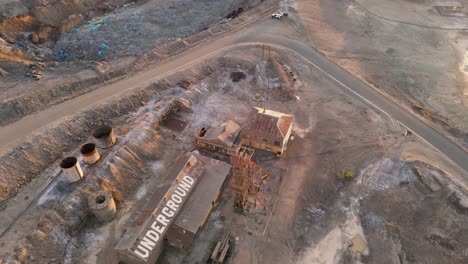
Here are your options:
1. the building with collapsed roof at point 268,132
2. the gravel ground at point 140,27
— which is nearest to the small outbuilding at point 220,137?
the building with collapsed roof at point 268,132

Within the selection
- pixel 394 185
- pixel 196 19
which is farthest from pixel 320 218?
pixel 196 19

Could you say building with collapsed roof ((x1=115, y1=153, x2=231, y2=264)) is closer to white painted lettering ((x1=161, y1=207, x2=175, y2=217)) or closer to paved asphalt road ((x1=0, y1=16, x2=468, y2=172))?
white painted lettering ((x1=161, y1=207, x2=175, y2=217))

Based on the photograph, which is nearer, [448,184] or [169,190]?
[169,190]

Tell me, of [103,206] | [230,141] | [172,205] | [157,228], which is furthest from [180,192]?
[230,141]

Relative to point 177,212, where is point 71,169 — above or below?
above

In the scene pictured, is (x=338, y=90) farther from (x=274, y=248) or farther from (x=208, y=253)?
(x=208, y=253)

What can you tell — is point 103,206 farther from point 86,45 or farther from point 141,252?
point 86,45
